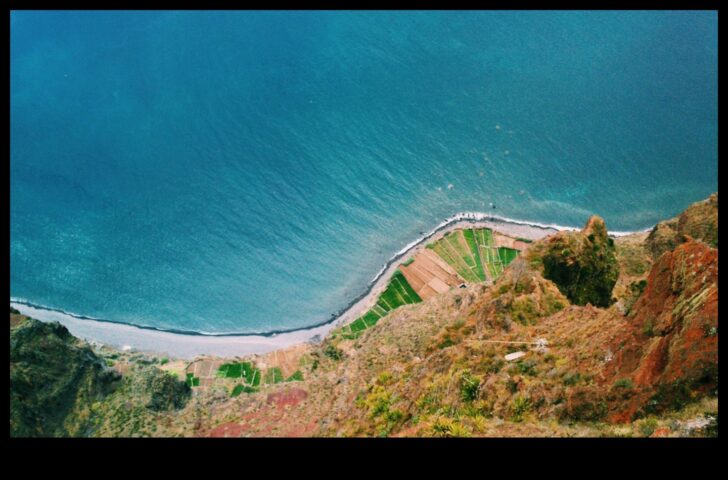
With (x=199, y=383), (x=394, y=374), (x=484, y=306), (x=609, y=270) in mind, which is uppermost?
(x=609, y=270)

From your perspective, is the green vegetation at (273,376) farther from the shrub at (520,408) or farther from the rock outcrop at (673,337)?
the rock outcrop at (673,337)

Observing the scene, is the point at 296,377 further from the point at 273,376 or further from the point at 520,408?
the point at 520,408

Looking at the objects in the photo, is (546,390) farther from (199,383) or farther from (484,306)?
(199,383)

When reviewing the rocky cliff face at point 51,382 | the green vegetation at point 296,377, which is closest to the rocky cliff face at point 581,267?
the green vegetation at point 296,377

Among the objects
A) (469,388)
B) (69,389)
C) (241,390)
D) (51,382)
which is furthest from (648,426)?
(51,382)

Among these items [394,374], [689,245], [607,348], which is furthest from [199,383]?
[689,245]
